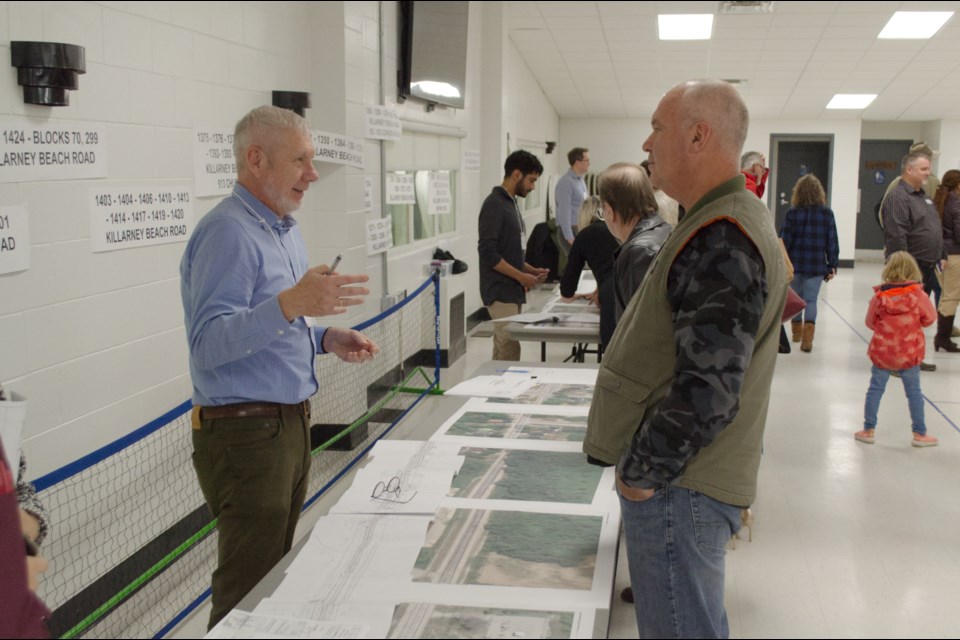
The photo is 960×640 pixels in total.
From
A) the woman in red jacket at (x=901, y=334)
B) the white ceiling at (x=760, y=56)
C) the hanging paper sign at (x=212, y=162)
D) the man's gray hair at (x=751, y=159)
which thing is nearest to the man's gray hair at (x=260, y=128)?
the hanging paper sign at (x=212, y=162)

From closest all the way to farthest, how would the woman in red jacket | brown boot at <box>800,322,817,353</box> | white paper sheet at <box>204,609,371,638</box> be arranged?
white paper sheet at <box>204,609,371,638</box>
the woman in red jacket
brown boot at <box>800,322,817,353</box>

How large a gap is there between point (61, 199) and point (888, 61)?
10.5 m

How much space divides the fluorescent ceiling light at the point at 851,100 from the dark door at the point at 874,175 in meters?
2.21

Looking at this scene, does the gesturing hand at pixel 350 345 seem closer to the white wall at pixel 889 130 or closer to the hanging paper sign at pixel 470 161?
the hanging paper sign at pixel 470 161

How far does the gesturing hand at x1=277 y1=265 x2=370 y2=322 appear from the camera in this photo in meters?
1.71

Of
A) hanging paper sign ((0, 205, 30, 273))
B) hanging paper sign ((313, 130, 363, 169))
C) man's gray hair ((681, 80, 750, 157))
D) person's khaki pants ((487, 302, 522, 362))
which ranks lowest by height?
person's khaki pants ((487, 302, 522, 362))

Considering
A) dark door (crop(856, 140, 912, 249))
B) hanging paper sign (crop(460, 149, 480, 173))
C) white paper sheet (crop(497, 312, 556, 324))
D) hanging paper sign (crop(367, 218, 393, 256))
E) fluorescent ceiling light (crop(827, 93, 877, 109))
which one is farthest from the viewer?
dark door (crop(856, 140, 912, 249))

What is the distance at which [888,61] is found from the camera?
34.4 ft

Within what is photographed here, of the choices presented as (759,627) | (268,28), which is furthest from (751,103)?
(759,627)

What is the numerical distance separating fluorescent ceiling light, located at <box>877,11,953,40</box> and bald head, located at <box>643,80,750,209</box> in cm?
832

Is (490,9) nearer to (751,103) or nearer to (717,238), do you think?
(751,103)

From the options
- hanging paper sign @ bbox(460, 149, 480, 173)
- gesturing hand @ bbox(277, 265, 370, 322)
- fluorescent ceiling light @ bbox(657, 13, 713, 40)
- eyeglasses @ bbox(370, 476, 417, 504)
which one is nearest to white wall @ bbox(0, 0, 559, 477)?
gesturing hand @ bbox(277, 265, 370, 322)

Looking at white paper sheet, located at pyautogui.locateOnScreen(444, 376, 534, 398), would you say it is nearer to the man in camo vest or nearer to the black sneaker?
the man in camo vest

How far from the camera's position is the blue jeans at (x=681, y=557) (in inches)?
56.6
